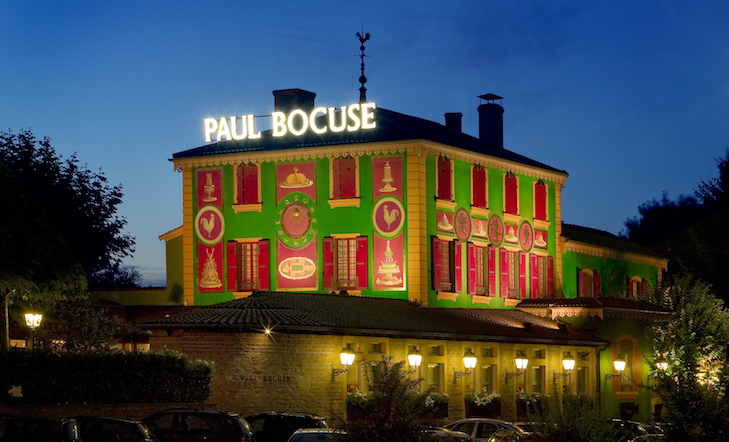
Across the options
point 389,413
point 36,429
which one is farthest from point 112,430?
point 389,413

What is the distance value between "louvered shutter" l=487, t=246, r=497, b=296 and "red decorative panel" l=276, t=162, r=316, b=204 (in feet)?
27.0

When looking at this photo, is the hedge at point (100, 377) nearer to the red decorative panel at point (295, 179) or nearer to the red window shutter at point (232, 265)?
the red window shutter at point (232, 265)

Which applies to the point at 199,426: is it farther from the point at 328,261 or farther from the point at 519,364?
the point at 328,261

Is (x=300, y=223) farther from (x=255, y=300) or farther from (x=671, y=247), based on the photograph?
(x=671, y=247)

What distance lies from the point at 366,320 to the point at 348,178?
425 inches

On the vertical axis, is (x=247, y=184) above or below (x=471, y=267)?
above

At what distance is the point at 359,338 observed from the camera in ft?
132

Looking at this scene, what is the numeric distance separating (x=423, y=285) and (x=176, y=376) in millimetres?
16127

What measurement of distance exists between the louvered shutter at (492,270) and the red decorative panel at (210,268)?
36.7 feet

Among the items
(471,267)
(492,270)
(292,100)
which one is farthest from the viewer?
(292,100)

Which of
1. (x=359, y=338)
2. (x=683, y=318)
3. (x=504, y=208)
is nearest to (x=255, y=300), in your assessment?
(x=359, y=338)

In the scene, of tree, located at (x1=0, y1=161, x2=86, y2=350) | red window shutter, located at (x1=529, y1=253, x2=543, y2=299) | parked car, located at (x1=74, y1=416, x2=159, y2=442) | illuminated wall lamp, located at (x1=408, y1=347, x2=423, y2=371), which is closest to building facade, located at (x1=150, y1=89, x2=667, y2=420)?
red window shutter, located at (x1=529, y1=253, x2=543, y2=299)

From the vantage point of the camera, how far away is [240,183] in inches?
2072

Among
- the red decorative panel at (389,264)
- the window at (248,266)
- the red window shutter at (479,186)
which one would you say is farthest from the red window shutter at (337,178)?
the red window shutter at (479,186)
